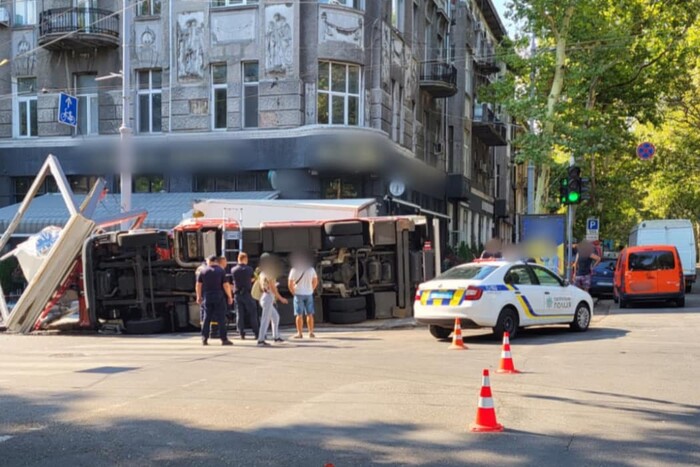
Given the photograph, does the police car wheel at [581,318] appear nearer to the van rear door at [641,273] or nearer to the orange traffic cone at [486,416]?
the van rear door at [641,273]

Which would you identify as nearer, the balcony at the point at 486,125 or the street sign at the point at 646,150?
the street sign at the point at 646,150

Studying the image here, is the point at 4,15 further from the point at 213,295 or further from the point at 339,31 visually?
the point at 213,295

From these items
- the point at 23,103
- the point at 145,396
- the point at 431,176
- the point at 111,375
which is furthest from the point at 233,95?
the point at 145,396

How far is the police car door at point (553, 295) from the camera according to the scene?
14.8 metres

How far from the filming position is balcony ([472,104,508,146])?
1634 inches

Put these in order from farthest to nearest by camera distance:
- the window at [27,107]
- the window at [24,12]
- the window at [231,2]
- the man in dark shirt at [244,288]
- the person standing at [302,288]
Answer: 1. the window at [24,12]
2. the window at [27,107]
3. the window at [231,2]
4. the person standing at [302,288]
5. the man in dark shirt at [244,288]

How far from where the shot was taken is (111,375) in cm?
1038

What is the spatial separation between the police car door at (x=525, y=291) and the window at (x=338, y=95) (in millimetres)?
12157

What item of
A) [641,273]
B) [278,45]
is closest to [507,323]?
[641,273]

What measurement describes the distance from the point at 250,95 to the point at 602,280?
46.3 feet

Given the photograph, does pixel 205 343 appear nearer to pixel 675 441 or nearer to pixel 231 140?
pixel 675 441

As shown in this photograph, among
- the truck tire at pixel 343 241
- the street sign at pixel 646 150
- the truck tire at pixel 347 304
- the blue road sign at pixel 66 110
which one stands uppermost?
the blue road sign at pixel 66 110

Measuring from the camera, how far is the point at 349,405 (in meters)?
8.05

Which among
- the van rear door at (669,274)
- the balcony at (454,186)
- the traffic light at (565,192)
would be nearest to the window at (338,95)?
the traffic light at (565,192)
